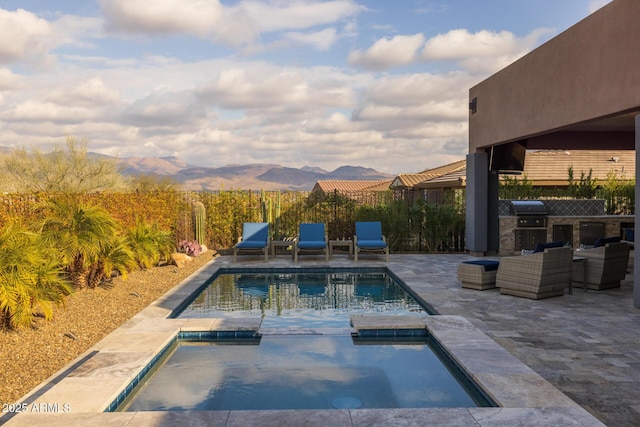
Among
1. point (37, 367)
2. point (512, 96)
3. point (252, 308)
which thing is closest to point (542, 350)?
point (252, 308)

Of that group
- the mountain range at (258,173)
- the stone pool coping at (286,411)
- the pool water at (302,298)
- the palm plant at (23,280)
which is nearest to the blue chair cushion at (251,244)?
the pool water at (302,298)

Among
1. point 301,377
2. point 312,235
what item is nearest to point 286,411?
point 301,377

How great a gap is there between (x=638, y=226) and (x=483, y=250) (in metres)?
6.23

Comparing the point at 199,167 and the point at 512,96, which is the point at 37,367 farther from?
the point at 199,167

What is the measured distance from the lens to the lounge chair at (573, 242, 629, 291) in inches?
346

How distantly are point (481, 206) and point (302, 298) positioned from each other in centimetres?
641

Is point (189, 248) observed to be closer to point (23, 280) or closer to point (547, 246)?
point (23, 280)

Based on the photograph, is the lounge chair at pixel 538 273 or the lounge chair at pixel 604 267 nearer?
the lounge chair at pixel 538 273

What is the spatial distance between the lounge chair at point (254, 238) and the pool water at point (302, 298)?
4.08ft

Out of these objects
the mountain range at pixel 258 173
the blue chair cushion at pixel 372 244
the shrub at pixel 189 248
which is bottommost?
the shrub at pixel 189 248

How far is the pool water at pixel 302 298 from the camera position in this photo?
7.81 meters

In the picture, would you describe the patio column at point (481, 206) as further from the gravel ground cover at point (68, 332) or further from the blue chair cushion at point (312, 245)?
the gravel ground cover at point (68, 332)

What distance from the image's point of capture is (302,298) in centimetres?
927

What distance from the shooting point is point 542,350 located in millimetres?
5559
